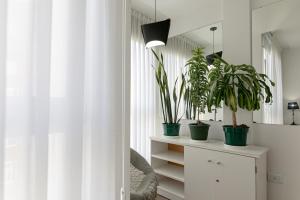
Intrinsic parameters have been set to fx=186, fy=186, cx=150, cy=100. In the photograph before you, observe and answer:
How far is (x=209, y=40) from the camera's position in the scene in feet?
8.55

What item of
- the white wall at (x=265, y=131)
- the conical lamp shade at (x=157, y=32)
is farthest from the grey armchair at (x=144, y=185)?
the conical lamp shade at (x=157, y=32)

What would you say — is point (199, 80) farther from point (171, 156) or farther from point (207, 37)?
point (171, 156)

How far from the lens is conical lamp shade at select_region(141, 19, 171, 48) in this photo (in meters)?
2.18

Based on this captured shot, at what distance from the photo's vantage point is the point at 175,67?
9.97ft

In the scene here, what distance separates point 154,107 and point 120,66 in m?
2.55

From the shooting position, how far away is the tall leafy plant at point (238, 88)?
1982 millimetres

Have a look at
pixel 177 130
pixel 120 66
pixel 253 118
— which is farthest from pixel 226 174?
pixel 120 66

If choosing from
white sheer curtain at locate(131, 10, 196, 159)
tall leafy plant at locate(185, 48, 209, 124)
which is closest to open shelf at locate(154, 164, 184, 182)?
white sheer curtain at locate(131, 10, 196, 159)

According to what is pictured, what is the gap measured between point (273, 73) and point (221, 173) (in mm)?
1251

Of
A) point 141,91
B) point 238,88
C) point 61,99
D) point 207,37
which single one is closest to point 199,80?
point 238,88

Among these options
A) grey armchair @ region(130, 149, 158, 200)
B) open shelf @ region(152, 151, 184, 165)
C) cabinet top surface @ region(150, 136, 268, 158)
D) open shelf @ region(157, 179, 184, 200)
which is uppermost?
cabinet top surface @ region(150, 136, 268, 158)

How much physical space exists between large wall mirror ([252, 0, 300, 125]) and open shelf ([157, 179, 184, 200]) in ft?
4.45

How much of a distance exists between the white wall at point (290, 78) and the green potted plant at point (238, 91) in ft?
0.49

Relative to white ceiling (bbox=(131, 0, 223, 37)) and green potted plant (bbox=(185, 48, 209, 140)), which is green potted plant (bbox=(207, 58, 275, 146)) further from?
white ceiling (bbox=(131, 0, 223, 37))
